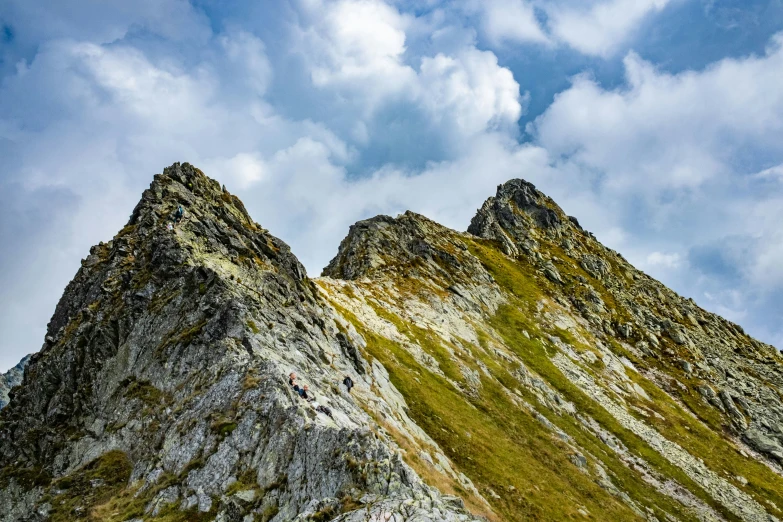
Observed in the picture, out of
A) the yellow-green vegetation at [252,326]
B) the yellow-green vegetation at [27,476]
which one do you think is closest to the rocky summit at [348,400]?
the yellow-green vegetation at [27,476]

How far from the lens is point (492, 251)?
138125 mm

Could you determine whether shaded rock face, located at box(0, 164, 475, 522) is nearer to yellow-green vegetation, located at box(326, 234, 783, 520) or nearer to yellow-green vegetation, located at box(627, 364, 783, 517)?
yellow-green vegetation, located at box(326, 234, 783, 520)

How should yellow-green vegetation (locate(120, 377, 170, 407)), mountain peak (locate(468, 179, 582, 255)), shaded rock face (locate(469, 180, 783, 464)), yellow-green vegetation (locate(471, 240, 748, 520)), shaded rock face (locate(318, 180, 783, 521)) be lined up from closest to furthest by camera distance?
yellow-green vegetation (locate(120, 377, 170, 407)), shaded rock face (locate(318, 180, 783, 521)), yellow-green vegetation (locate(471, 240, 748, 520)), shaded rock face (locate(469, 180, 783, 464)), mountain peak (locate(468, 179, 582, 255))

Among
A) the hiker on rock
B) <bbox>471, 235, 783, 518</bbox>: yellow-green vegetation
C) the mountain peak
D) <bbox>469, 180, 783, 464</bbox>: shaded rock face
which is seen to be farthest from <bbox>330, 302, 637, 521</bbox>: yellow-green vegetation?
the mountain peak

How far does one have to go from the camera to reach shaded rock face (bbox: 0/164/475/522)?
23.6 metres

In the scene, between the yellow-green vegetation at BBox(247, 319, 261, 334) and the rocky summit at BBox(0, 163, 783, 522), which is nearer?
the rocky summit at BBox(0, 163, 783, 522)

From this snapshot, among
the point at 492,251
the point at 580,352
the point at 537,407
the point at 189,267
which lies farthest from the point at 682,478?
the point at 492,251

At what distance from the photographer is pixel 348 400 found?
40312mm

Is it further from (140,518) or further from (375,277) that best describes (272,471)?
(375,277)

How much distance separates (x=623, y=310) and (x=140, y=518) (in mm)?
124985

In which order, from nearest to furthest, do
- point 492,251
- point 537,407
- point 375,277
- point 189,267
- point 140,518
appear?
point 140,518 → point 189,267 → point 537,407 → point 375,277 → point 492,251

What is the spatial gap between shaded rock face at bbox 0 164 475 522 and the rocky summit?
0.55 feet

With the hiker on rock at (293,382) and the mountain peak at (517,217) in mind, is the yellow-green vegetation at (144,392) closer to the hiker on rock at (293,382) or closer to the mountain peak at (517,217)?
the hiker on rock at (293,382)

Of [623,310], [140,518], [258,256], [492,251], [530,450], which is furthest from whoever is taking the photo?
[492,251]
